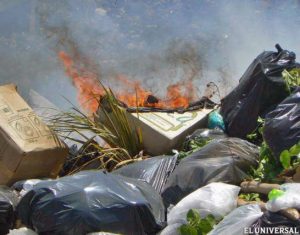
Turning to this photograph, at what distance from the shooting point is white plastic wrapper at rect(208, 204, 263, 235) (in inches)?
91.4

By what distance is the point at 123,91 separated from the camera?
5.79 meters

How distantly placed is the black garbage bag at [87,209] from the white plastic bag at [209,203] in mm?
129

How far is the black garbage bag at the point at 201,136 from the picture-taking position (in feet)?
12.8

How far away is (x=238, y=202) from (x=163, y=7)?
4.31m

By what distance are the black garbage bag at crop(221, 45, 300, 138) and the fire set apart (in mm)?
996

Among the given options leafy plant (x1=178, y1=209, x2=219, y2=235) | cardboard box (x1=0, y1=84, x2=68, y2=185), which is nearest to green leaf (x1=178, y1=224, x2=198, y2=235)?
leafy plant (x1=178, y1=209, x2=219, y2=235)

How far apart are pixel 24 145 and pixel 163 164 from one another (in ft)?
3.02

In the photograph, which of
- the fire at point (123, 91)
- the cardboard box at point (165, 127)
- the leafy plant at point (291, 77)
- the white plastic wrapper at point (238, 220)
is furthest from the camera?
the fire at point (123, 91)

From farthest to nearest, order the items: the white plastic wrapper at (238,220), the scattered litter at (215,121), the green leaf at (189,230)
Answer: the scattered litter at (215,121)
the green leaf at (189,230)
the white plastic wrapper at (238,220)

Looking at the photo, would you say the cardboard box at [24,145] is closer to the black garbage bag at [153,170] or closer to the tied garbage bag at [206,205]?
the black garbage bag at [153,170]

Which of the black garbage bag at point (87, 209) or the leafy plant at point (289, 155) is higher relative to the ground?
the leafy plant at point (289, 155)

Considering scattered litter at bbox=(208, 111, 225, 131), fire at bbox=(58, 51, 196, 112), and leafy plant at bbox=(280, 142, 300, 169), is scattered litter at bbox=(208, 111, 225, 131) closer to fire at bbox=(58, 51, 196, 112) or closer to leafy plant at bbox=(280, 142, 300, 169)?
fire at bbox=(58, 51, 196, 112)

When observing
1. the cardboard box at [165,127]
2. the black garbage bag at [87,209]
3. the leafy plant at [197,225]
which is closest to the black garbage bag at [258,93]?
the cardboard box at [165,127]

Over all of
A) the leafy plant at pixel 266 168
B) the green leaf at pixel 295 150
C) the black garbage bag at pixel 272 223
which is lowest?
the leafy plant at pixel 266 168
